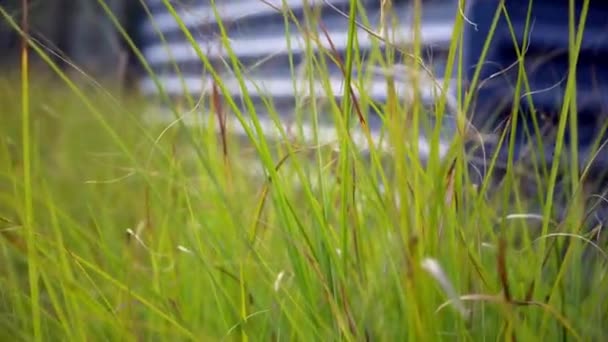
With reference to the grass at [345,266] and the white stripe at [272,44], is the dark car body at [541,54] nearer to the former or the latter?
the white stripe at [272,44]

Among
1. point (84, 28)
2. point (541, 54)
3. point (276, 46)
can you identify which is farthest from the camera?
point (84, 28)

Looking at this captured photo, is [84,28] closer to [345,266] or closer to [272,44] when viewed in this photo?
[272,44]

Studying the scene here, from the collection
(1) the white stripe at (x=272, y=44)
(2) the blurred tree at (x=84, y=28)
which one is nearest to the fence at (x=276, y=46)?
(1) the white stripe at (x=272, y=44)

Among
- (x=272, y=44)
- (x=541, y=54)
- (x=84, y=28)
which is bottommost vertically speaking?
(x=84, y=28)

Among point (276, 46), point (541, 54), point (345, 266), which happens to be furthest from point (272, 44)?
point (345, 266)

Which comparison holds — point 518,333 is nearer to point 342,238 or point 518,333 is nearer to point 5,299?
point 342,238

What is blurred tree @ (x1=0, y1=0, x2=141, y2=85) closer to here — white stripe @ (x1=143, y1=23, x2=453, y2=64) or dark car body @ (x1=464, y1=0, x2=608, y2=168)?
white stripe @ (x1=143, y1=23, x2=453, y2=64)

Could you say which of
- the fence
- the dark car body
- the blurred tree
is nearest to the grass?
the fence

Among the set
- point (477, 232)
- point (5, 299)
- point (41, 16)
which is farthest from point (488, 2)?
point (41, 16)

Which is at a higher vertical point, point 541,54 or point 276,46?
point 541,54
